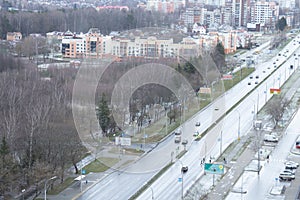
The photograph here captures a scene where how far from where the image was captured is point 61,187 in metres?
5.02

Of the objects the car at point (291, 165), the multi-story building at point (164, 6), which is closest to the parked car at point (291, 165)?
the car at point (291, 165)

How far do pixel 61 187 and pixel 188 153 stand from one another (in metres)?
1.45

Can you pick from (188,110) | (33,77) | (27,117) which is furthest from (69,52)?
(27,117)

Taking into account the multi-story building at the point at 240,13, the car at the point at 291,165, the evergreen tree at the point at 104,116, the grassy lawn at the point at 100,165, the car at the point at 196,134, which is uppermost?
the multi-story building at the point at 240,13

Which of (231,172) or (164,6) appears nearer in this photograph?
(231,172)

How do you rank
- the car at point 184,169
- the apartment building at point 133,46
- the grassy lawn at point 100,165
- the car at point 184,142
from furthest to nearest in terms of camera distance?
the apartment building at point 133,46
the car at point 184,142
the grassy lawn at point 100,165
the car at point 184,169

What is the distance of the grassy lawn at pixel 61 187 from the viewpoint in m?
4.91

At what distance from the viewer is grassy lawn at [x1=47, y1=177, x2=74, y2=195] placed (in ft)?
16.1

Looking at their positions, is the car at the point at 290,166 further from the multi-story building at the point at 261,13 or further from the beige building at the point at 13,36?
the multi-story building at the point at 261,13

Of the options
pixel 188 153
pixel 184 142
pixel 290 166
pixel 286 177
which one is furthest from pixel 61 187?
pixel 290 166

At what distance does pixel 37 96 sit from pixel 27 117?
921 mm

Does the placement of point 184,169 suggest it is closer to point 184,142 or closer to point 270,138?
point 184,142

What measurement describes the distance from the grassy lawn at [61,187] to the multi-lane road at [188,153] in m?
0.21

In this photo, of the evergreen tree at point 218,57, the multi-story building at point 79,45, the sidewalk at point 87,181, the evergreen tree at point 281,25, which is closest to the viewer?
the sidewalk at point 87,181
